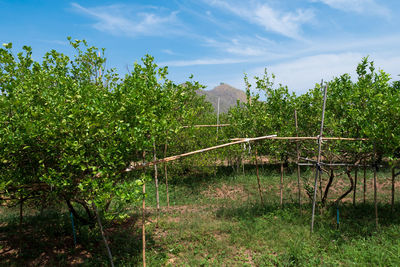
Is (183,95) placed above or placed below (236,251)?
above

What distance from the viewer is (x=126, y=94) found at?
7242mm

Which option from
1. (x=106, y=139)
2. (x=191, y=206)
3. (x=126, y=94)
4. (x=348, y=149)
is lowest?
(x=191, y=206)

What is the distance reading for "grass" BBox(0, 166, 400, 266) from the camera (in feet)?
26.0

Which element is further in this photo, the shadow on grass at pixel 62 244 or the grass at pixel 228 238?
the shadow on grass at pixel 62 244

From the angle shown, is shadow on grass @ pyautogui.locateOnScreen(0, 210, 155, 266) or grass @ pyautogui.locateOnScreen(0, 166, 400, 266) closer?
grass @ pyautogui.locateOnScreen(0, 166, 400, 266)

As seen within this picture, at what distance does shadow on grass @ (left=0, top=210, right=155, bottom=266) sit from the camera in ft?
27.1

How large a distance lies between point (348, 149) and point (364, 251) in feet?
12.5

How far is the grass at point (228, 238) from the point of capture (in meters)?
7.92

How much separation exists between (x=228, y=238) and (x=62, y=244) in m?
5.81

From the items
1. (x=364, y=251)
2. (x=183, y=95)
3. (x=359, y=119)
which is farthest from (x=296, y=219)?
(x=183, y=95)

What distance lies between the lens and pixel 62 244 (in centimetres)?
911

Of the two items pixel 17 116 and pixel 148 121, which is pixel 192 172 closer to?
pixel 148 121

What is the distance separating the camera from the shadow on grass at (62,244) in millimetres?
8273

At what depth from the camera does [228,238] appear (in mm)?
9188
